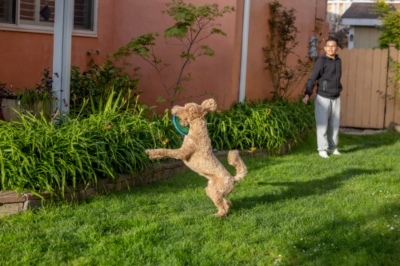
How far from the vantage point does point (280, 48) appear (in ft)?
47.5

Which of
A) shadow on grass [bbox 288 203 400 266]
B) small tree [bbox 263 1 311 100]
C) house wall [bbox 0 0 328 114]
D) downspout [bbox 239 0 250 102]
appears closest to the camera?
shadow on grass [bbox 288 203 400 266]

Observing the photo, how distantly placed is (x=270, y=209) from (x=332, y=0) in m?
28.3

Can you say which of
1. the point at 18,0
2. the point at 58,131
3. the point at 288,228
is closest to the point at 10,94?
the point at 18,0

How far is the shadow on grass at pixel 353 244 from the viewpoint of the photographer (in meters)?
5.78

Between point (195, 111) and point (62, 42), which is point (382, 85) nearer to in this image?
point (62, 42)

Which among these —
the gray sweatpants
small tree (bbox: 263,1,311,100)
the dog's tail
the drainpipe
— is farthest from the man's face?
the dog's tail

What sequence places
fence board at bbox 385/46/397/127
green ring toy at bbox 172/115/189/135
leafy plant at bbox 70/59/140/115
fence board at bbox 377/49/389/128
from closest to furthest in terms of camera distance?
1. green ring toy at bbox 172/115/189/135
2. leafy plant at bbox 70/59/140/115
3. fence board at bbox 385/46/397/127
4. fence board at bbox 377/49/389/128

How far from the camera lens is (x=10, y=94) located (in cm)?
1047

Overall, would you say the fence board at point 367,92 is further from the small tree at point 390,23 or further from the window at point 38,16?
the window at point 38,16

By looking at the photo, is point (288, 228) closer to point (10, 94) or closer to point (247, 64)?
point (10, 94)

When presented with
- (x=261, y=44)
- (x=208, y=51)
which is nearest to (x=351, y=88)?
(x=261, y=44)

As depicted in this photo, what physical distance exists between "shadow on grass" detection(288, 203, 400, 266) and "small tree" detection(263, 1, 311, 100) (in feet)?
24.4

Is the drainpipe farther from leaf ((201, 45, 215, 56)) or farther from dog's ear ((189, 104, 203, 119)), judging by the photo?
dog's ear ((189, 104, 203, 119))

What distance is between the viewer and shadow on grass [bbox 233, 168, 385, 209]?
766 centimetres
